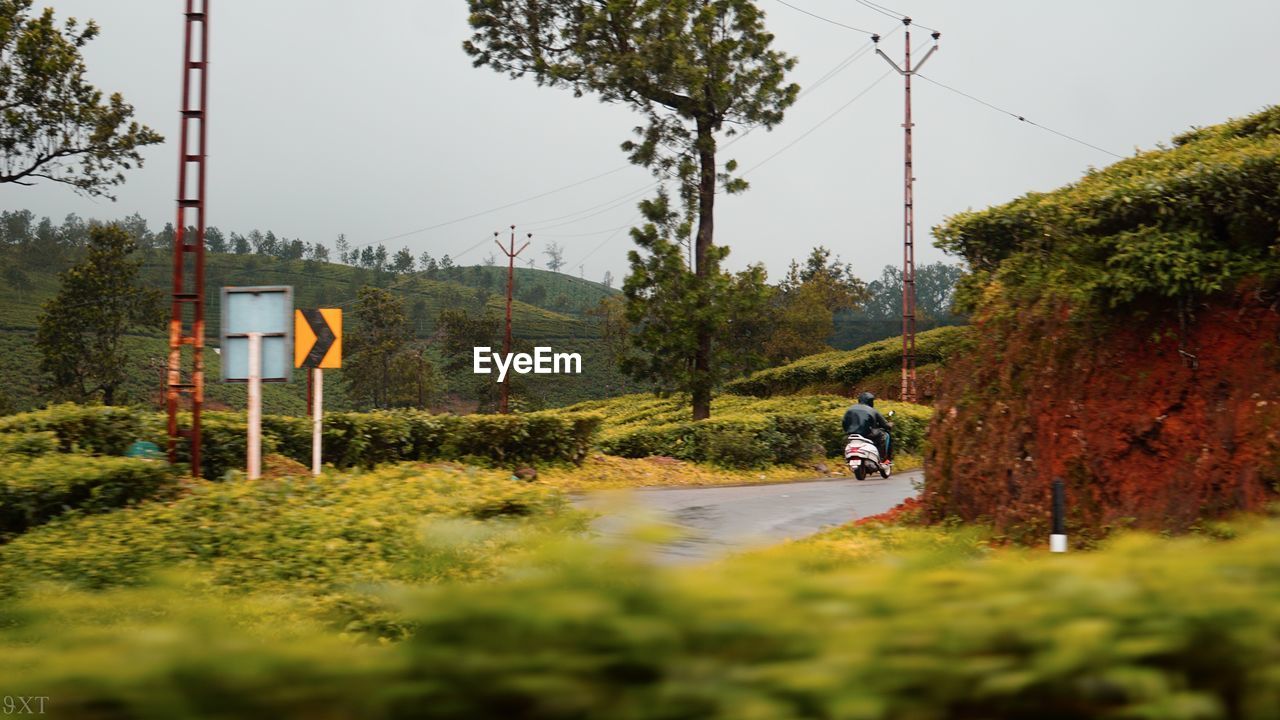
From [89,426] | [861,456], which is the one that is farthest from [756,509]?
[89,426]

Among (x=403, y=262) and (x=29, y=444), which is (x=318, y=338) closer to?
(x=29, y=444)

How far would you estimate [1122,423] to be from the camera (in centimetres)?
1033

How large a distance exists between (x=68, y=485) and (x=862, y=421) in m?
16.1

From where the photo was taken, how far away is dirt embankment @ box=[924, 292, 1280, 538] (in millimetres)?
9516

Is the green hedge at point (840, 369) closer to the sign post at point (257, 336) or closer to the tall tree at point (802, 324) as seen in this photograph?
the tall tree at point (802, 324)

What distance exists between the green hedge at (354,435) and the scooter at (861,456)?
5.22 meters

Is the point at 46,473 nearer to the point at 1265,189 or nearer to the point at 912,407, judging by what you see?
the point at 1265,189

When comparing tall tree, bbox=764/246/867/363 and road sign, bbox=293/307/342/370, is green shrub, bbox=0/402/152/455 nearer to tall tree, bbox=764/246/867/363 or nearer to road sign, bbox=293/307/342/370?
road sign, bbox=293/307/342/370

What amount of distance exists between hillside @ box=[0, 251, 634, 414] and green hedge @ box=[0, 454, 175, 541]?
4218 centimetres

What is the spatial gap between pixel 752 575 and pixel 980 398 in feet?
32.7

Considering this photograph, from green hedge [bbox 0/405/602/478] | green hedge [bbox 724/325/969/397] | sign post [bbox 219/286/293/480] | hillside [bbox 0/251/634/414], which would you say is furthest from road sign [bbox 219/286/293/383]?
hillside [bbox 0/251/634/414]

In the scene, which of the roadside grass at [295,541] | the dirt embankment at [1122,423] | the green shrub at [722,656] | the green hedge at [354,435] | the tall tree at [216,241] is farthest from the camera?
the tall tree at [216,241]

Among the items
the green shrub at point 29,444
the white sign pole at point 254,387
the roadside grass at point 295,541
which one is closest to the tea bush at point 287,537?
the roadside grass at point 295,541

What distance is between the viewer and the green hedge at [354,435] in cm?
1307
